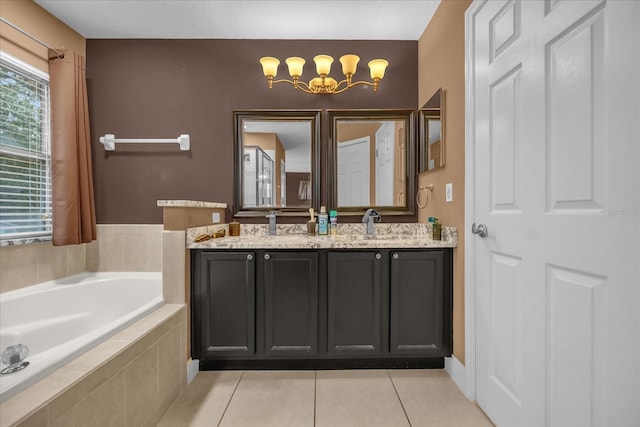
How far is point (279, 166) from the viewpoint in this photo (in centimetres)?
246

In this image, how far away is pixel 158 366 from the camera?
4.81 ft

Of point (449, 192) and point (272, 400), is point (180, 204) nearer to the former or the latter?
point (272, 400)

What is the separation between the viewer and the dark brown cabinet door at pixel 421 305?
1854mm

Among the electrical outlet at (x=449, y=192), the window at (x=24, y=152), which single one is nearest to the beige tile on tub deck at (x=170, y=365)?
the window at (x=24, y=152)

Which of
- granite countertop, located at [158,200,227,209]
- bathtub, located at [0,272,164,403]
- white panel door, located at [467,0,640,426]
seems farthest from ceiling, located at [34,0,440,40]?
bathtub, located at [0,272,164,403]

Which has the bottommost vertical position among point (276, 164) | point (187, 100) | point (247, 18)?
point (276, 164)

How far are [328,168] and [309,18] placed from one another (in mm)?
1108

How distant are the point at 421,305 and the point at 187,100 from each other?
237 centimetres

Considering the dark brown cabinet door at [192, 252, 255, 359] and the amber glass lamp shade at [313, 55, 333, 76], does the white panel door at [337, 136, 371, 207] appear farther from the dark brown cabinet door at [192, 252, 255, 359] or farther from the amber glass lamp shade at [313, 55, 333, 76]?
the dark brown cabinet door at [192, 252, 255, 359]

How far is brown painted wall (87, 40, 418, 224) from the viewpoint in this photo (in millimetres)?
2438

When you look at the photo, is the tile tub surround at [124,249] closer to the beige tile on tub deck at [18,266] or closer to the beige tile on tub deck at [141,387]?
the beige tile on tub deck at [18,266]

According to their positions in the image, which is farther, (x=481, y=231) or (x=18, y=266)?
(x=18, y=266)

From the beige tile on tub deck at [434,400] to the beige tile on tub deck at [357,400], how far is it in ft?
0.21

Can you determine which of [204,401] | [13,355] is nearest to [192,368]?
[204,401]
